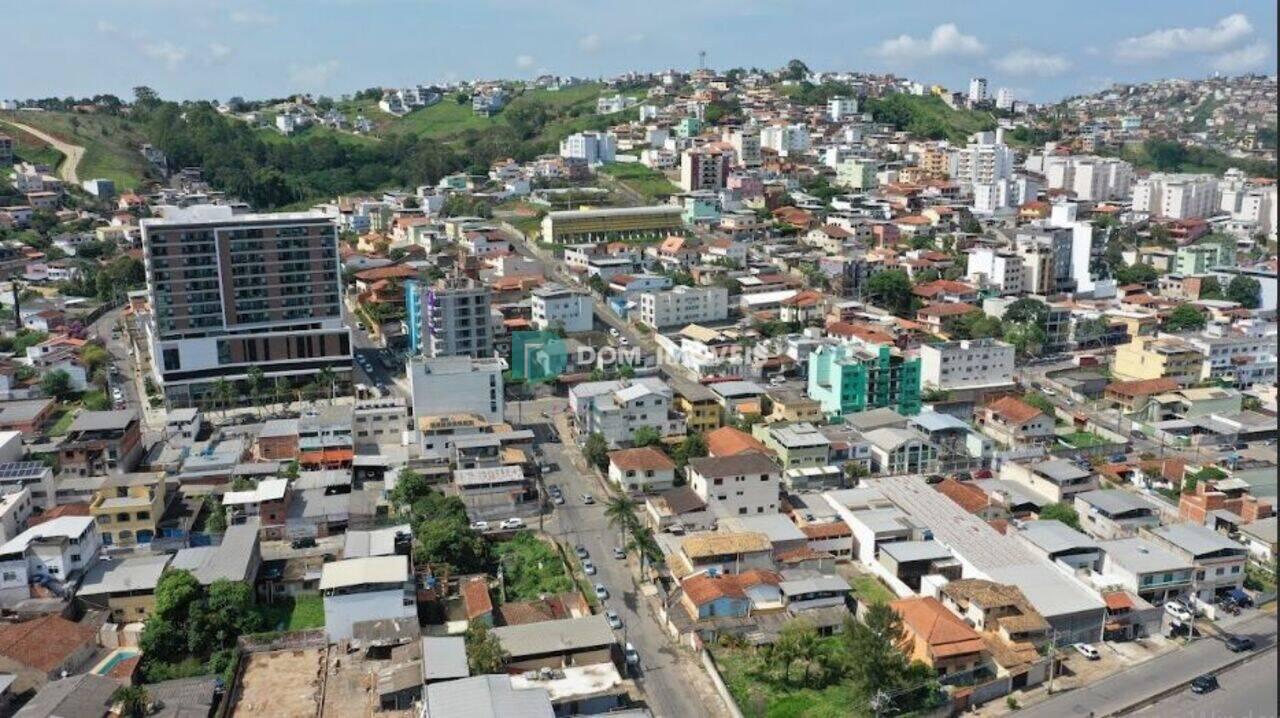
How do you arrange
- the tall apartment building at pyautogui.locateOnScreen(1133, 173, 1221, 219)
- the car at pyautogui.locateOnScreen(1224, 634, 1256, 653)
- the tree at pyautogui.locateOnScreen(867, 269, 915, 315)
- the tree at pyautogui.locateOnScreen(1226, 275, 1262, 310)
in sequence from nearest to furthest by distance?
the car at pyautogui.locateOnScreen(1224, 634, 1256, 653) → the tree at pyautogui.locateOnScreen(1226, 275, 1262, 310) → the tree at pyautogui.locateOnScreen(867, 269, 915, 315) → the tall apartment building at pyautogui.locateOnScreen(1133, 173, 1221, 219)

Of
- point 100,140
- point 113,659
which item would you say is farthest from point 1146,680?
point 100,140

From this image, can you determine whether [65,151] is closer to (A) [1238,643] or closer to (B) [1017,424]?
(B) [1017,424]

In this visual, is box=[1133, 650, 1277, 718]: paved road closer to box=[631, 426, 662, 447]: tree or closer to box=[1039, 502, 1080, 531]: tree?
box=[1039, 502, 1080, 531]: tree

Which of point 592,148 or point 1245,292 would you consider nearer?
point 1245,292

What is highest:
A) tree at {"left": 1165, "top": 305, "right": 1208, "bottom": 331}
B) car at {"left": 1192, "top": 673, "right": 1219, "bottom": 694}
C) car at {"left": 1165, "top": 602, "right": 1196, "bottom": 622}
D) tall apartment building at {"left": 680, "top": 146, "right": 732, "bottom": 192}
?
tall apartment building at {"left": 680, "top": 146, "right": 732, "bottom": 192}

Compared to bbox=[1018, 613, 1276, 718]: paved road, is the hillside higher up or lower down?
higher up

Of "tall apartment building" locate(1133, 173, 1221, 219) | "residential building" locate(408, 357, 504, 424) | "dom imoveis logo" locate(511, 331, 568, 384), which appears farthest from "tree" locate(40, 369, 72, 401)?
"tall apartment building" locate(1133, 173, 1221, 219)
